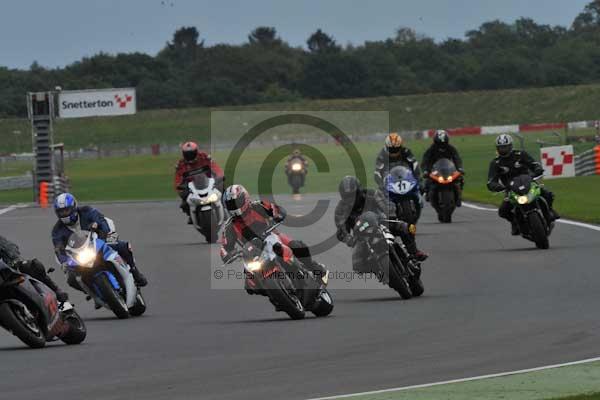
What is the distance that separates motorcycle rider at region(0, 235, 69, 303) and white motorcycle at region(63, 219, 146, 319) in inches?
89.0

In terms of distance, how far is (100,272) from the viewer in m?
16.4

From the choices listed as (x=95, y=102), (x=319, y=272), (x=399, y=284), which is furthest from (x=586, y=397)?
(x=95, y=102)

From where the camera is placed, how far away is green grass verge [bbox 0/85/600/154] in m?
111

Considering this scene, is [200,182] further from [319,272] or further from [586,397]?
[586,397]

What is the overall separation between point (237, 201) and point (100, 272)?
1900 millimetres

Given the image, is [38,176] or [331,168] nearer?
[38,176]

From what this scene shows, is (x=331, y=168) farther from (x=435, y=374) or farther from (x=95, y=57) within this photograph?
(x=95, y=57)

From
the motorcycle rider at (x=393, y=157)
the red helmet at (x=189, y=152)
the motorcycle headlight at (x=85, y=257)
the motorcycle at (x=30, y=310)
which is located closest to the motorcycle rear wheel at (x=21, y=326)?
the motorcycle at (x=30, y=310)

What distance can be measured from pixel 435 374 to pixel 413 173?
14.2 meters

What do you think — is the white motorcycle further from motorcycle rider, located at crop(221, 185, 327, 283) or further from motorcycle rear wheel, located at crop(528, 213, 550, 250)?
motorcycle rear wheel, located at crop(528, 213, 550, 250)

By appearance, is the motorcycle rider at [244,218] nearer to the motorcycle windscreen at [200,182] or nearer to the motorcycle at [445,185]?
the motorcycle windscreen at [200,182]

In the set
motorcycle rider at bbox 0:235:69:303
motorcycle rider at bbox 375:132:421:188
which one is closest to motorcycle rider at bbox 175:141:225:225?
motorcycle rider at bbox 375:132:421:188

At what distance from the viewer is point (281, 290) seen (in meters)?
15.3

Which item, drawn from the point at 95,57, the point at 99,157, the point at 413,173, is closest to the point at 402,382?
the point at 413,173
